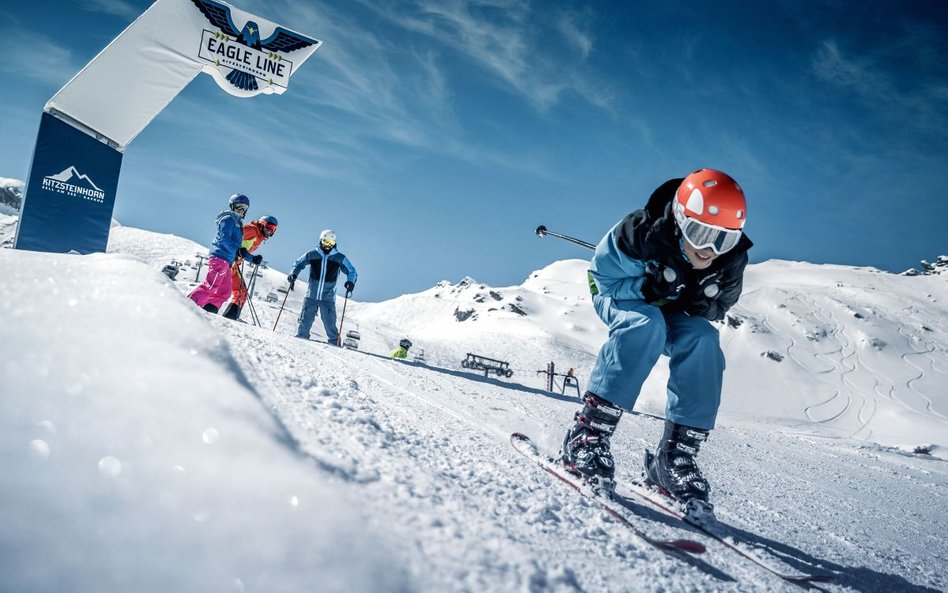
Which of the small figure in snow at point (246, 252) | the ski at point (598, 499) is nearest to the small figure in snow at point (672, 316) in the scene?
the ski at point (598, 499)

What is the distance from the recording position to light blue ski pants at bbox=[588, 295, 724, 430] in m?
2.11

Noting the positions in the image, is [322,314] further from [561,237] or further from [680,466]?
[680,466]

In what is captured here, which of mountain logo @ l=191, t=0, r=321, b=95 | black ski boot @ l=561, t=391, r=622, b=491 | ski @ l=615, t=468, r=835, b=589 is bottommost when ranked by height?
ski @ l=615, t=468, r=835, b=589

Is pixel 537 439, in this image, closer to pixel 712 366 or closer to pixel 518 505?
pixel 712 366

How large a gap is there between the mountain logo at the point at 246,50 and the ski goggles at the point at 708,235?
10000 millimetres

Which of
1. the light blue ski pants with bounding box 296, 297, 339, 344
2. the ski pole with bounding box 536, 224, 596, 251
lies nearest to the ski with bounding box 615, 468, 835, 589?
the ski pole with bounding box 536, 224, 596, 251

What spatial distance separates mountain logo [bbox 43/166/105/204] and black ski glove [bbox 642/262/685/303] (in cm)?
951

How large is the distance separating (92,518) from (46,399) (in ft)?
1.01

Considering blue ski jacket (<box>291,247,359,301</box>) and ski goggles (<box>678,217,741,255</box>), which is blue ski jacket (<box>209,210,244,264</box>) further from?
ski goggles (<box>678,217,741,255</box>)

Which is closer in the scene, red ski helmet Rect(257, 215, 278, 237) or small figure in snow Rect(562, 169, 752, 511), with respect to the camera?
small figure in snow Rect(562, 169, 752, 511)

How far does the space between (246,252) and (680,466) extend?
866 centimetres

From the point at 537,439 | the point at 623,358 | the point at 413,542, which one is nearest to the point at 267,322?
the point at 537,439

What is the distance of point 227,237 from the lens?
7109 mm

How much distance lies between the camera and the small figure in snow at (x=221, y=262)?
702 cm
